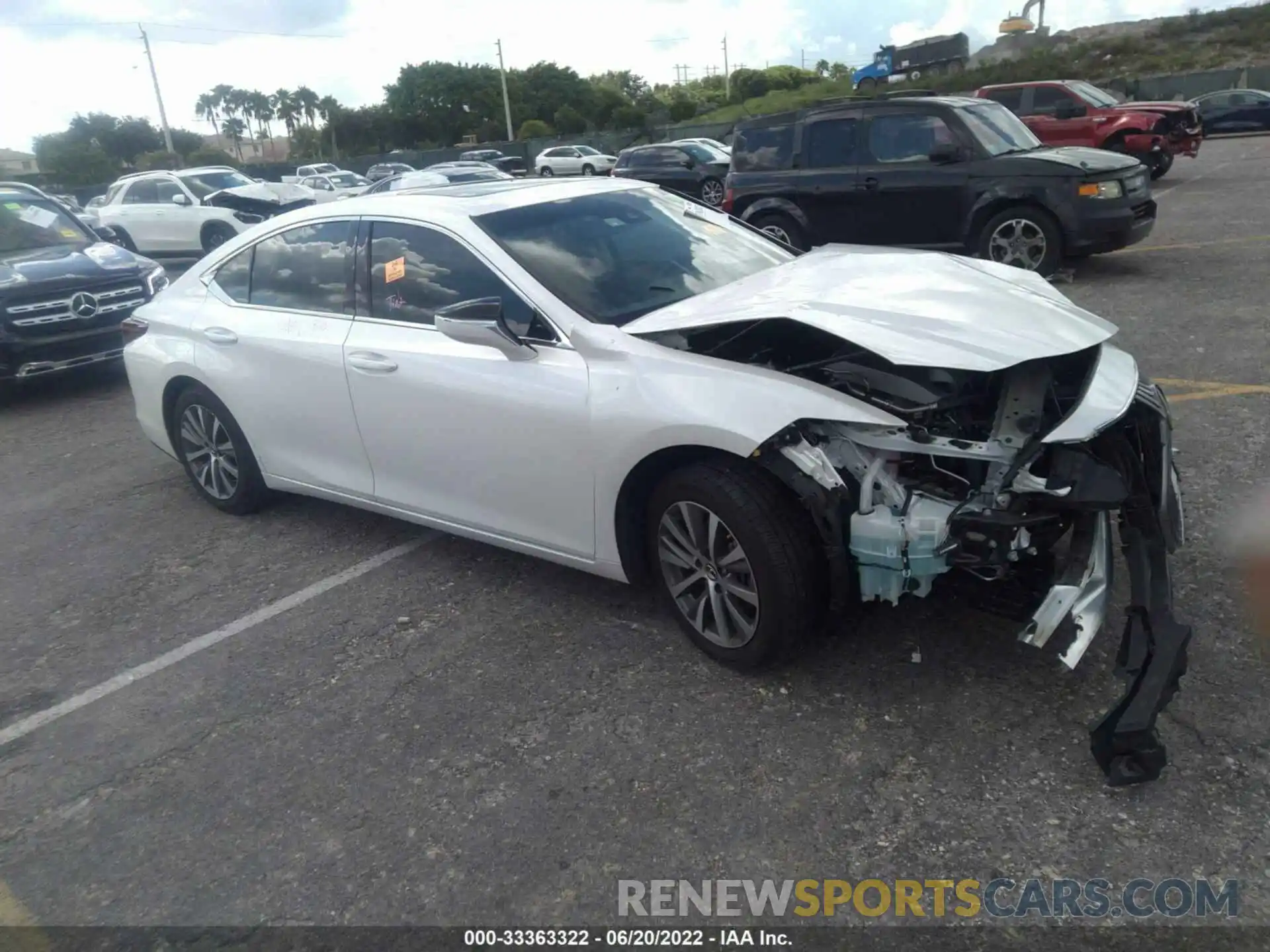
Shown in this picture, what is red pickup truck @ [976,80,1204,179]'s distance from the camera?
16.8 m

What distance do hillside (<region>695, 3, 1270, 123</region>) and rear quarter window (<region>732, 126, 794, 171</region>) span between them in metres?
39.8

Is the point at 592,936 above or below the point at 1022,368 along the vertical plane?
below

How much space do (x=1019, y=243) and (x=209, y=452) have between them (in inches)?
297

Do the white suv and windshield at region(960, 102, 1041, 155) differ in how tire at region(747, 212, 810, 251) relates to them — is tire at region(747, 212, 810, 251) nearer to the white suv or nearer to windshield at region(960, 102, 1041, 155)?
windshield at region(960, 102, 1041, 155)

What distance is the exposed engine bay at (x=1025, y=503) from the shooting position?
2.86 metres

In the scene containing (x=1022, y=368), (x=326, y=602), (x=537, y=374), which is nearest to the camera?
(x=1022, y=368)

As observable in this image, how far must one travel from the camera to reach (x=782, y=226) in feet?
35.7

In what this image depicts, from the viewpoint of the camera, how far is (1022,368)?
3.25m

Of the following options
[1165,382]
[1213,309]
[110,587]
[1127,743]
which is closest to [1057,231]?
[1213,309]

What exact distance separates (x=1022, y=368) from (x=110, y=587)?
13.9 feet

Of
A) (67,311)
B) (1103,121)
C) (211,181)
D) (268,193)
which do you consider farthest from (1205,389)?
(211,181)

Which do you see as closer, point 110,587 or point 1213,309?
point 110,587

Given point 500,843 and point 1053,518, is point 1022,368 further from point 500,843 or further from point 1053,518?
point 500,843

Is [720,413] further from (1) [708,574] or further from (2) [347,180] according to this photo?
(2) [347,180]
